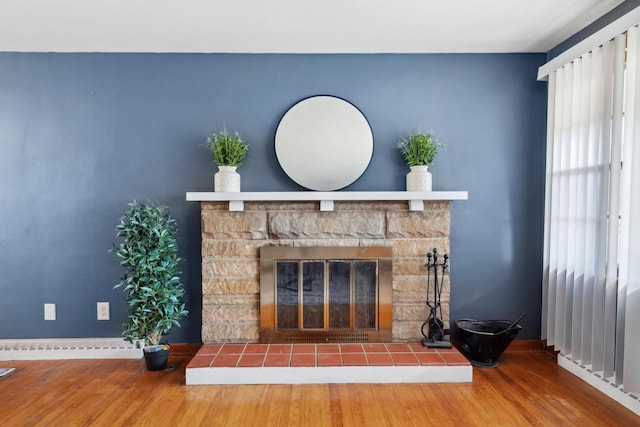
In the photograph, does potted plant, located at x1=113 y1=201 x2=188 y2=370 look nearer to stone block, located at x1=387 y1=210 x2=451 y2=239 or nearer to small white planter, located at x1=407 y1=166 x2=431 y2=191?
stone block, located at x1=387 y1=210 x2=451 y2=239

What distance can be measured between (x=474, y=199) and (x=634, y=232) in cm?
109

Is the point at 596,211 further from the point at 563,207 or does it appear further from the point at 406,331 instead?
the point at 406,331

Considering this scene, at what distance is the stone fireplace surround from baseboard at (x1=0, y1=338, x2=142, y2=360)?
2.18ft

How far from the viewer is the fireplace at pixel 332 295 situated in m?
2.76

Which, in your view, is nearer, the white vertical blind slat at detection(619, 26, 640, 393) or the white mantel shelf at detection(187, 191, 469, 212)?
the white vertical blind slat at detection(619, 26, 640, 393)

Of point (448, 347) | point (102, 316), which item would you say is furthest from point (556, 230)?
point (102, 316)

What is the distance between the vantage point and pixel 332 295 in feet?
9.09

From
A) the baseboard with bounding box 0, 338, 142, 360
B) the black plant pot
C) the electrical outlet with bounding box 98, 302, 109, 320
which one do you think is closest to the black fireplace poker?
the black plant pot

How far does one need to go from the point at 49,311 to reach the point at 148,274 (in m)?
1.03

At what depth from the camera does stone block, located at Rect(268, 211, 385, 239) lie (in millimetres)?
2754

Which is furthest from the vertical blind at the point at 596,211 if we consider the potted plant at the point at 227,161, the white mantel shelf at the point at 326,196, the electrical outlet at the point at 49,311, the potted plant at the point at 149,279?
the electrical outlet at the point at 49,311

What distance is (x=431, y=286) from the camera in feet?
9.11

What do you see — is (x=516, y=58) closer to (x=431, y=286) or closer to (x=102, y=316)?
(x=431, y=286)

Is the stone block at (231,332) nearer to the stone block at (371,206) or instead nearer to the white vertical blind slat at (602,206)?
the stone block at (371,206)
